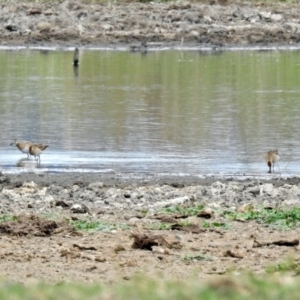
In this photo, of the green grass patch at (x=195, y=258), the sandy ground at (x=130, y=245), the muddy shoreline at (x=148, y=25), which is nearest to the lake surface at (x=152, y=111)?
the sandy ground at (x=130, y=245)

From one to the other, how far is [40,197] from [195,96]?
13.9 meters

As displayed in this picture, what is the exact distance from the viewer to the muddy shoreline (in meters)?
41.7

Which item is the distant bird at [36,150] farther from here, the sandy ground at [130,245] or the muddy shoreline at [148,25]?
the muddy shoreline at [148,25]

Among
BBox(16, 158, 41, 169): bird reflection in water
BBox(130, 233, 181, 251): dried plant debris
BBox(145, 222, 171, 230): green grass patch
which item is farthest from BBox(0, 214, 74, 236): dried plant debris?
BBox(16, 158, 41, 169): bird reflection in water

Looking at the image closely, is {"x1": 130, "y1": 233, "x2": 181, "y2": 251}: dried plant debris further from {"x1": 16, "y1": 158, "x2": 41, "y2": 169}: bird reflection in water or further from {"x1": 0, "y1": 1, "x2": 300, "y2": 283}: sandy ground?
{"x1": 16, "y1": 158, "x2": 41, "y2": 169}: bird reflection in water

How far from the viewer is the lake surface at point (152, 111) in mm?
17797

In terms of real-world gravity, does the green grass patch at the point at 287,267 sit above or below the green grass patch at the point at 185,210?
above

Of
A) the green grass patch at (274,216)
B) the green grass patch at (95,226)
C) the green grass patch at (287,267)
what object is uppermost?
the green grass patch at (287,267)

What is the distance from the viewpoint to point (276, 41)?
4212 centimetres

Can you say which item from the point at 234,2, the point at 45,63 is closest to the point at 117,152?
the point at 45,63

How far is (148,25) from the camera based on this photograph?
4300cm

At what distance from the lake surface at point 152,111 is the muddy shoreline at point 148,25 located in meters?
2.58

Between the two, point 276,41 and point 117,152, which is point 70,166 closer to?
point 117,152

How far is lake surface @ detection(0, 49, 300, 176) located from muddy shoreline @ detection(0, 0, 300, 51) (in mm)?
2576
